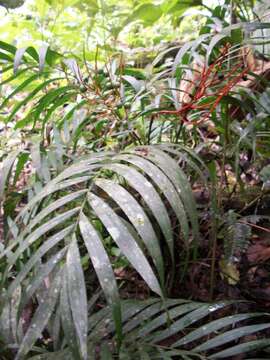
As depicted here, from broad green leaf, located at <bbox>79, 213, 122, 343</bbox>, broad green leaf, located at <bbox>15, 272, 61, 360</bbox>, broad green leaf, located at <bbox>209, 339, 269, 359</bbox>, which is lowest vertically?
broad green leaf, located at <bbox>209, 339, 269, 359</bbox>

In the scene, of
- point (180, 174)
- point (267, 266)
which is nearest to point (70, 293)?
point (180, 174)

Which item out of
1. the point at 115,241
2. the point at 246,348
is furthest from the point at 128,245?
the point at 246,348

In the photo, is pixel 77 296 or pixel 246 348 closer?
pixel 77 296

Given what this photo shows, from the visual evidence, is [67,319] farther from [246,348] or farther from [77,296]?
[246,348]

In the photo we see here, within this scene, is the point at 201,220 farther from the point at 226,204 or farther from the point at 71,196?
the point at 71,196

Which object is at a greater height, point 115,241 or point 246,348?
point 115,241

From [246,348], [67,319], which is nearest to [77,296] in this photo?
[67,319]

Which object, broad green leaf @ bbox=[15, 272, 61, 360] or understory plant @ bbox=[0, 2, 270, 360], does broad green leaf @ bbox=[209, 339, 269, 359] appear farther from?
broad green leaf @ bbox=[15, 272, 61, 360]

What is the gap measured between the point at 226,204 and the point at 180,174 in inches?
18.1

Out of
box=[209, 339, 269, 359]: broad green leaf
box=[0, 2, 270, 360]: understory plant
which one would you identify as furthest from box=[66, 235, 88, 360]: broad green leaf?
box=[209, 339, 269, 359]: broad green leaf

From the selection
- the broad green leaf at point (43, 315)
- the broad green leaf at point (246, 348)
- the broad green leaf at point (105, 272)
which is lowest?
the broad green leaf at point (246, 348)

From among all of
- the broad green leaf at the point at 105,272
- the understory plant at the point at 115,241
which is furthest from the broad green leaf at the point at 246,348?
the broad green leaf at the point at 105,272

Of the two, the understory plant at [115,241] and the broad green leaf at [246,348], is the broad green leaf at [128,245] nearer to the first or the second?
the understory plant at [115,241]

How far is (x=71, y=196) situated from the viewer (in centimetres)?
60
